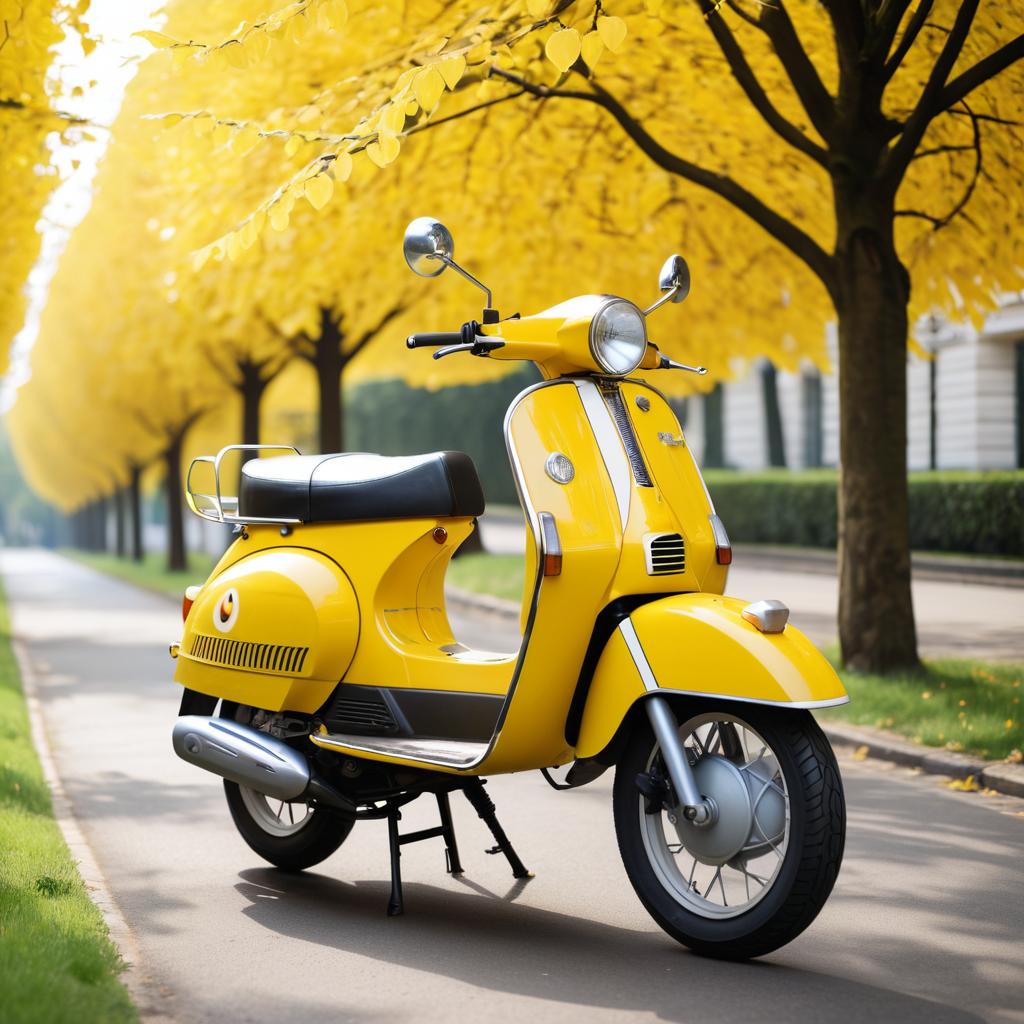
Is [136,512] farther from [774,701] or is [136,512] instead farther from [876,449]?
[774,701]

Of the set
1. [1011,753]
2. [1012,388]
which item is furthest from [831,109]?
[1012,388]

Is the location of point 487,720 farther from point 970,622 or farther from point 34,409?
point 34,409

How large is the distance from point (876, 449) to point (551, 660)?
562 centimetres

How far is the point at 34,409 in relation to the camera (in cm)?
5097

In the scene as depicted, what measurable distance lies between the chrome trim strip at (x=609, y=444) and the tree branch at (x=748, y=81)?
16.0ft

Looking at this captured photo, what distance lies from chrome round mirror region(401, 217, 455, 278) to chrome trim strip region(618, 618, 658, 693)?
49.0 inches

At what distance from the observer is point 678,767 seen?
4145mm

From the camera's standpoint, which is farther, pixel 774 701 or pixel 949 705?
pixel 949 705

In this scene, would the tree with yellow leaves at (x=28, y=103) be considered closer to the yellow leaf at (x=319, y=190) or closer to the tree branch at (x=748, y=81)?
the yellow leaf at (x=319, y=190)

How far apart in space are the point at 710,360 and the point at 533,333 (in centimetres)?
1071

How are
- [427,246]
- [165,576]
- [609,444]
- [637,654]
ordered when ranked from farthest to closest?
[165,576], [427,246], [609,444], [637,654]

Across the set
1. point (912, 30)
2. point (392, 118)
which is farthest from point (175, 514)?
point (392, 118)

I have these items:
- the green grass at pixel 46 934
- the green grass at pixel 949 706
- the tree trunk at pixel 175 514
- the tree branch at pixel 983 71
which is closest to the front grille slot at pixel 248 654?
the green grass at pixel 46 934

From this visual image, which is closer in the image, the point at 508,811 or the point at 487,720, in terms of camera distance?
the point at 487,720
